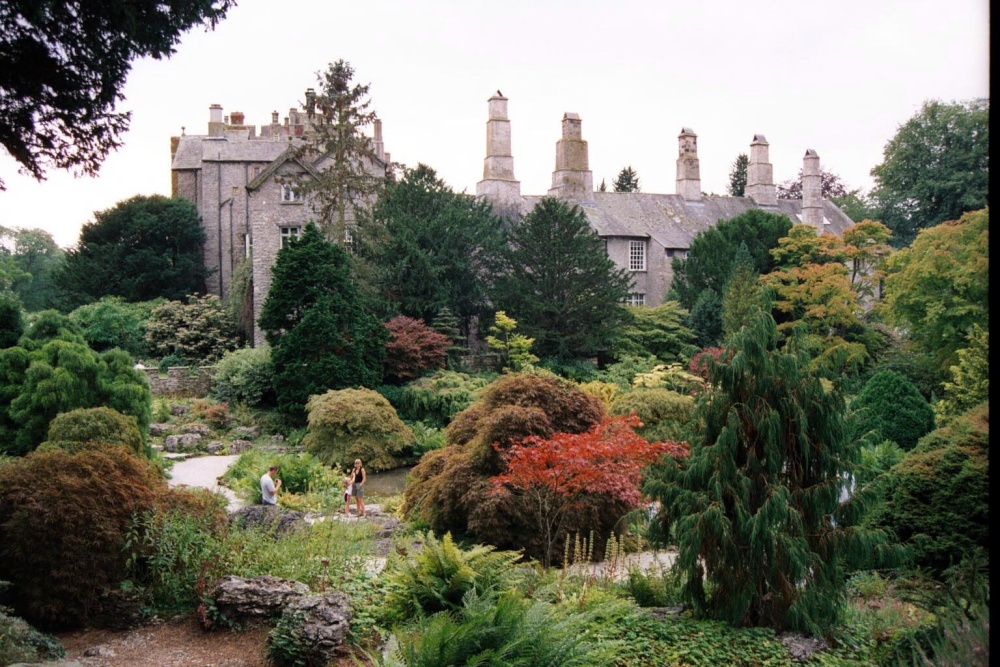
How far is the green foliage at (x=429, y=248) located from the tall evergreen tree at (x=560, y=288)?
4.34 feet

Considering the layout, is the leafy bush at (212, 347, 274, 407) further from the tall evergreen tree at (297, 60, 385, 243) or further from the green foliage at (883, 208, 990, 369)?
the green foliage at (883, 208, 990, 369)

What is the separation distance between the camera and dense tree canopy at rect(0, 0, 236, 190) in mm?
4758

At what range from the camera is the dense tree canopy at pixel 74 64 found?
476cm

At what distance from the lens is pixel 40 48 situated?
4.82 meters

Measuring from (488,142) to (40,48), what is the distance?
33.0 meters

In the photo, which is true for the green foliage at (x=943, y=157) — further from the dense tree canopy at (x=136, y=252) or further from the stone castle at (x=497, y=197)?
the dense tree canopy at (x=136, y=252)

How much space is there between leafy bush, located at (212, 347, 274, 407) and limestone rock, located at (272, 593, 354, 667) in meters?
17.2

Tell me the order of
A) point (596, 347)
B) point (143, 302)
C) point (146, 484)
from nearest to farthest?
point (146, 484) → point (596, 347) → point (143, 302)

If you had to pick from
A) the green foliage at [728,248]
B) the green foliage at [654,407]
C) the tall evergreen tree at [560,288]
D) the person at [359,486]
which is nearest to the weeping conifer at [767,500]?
the person at [359,486]

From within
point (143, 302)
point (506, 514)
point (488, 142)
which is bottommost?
point (506, 514)

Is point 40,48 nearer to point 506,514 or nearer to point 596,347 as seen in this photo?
point 506,514

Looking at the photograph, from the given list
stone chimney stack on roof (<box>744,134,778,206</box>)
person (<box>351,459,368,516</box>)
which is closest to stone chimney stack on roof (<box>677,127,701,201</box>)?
stone chimney stack on roof (<box>744,134,778,206</box>)

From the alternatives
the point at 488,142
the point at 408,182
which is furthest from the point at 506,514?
the point at 488,142

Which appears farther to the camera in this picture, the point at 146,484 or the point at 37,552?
the point at 146,484
